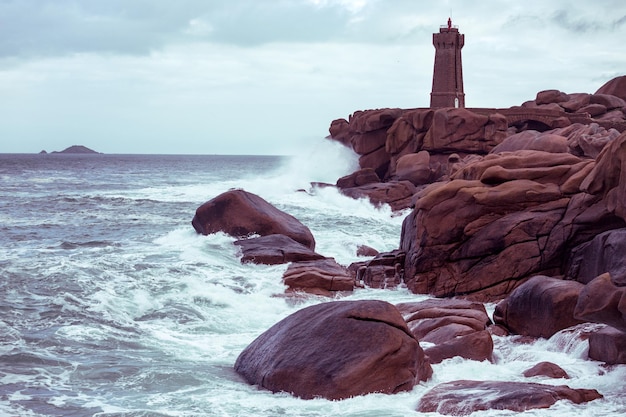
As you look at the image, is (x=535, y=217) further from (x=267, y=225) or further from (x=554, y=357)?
(x=267, y=225)

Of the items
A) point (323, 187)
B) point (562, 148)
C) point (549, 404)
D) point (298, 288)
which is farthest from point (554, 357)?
point (323, 187)

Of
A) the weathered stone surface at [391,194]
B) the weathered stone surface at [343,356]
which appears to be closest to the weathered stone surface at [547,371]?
the weathered stone surface at [343,356]

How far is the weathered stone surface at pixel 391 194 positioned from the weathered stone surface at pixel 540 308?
19.9 m

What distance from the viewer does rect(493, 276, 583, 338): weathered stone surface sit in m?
11.5

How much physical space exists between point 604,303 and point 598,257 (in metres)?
4.71

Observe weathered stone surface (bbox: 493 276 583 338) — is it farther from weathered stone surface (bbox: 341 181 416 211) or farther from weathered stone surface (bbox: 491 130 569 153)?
weathered stone surface (bbox: 341 181 416 211)

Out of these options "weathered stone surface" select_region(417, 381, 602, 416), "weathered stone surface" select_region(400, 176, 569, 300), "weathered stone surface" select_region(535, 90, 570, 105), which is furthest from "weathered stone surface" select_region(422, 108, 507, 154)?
"weathered stone surface" select_region(417, 381, 602, 416)

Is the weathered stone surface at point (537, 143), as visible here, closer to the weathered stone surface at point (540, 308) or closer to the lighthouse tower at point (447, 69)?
the weathered stone surface at point (540, 308)

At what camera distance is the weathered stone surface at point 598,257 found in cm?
1284

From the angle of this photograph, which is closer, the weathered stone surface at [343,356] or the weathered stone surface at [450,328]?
the weathered stone surface at [343,356]

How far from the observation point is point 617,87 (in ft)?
161

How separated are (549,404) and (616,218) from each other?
22.1 ft

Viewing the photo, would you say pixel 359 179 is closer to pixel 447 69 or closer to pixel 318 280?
pixel 447 69

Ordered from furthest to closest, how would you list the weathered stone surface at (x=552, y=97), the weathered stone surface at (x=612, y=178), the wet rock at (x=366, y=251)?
the weathered stone surface at (x=552, y=97)
the wet rock at (x=366, y=251)
the weathered stone surface at (x=612, y=178)
